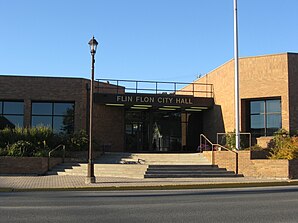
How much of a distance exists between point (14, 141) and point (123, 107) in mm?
9370

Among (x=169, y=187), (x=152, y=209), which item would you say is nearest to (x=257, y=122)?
(x=169, y=187)

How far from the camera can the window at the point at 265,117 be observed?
28656 millimetres

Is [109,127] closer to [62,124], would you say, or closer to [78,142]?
[62,124]

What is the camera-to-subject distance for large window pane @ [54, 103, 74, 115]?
31875 mm

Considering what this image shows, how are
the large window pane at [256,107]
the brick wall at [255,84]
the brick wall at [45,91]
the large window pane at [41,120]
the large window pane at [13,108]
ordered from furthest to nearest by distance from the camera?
1. the large window pane at [41,120]
2. the large window pane at [13,108]
3. the brick wall at [45,91]
4. the large window pane at [256,107]
5. the brick wall at [255,84]

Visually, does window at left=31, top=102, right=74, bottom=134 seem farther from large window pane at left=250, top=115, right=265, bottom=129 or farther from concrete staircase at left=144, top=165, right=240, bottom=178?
large window pane at left=250, top=115, right=265, bottom=129

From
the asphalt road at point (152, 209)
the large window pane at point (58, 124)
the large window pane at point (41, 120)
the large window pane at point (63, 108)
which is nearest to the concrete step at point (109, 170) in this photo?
the large window pane at point (58, 124)

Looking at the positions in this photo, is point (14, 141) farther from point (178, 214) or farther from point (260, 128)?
point (178, 214)

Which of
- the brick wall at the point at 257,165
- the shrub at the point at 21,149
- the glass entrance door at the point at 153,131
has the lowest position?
the brick wall at the point at 257,165

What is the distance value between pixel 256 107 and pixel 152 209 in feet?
67.6

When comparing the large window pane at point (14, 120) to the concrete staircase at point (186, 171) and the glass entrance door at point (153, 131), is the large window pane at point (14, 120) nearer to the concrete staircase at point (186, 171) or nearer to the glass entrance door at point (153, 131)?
the glass entrance door at point (153, 131)

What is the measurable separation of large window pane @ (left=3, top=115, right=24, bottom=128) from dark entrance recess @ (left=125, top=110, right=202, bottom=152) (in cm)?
794

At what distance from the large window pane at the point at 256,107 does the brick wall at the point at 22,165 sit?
14.5m

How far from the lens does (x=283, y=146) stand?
2397cm
